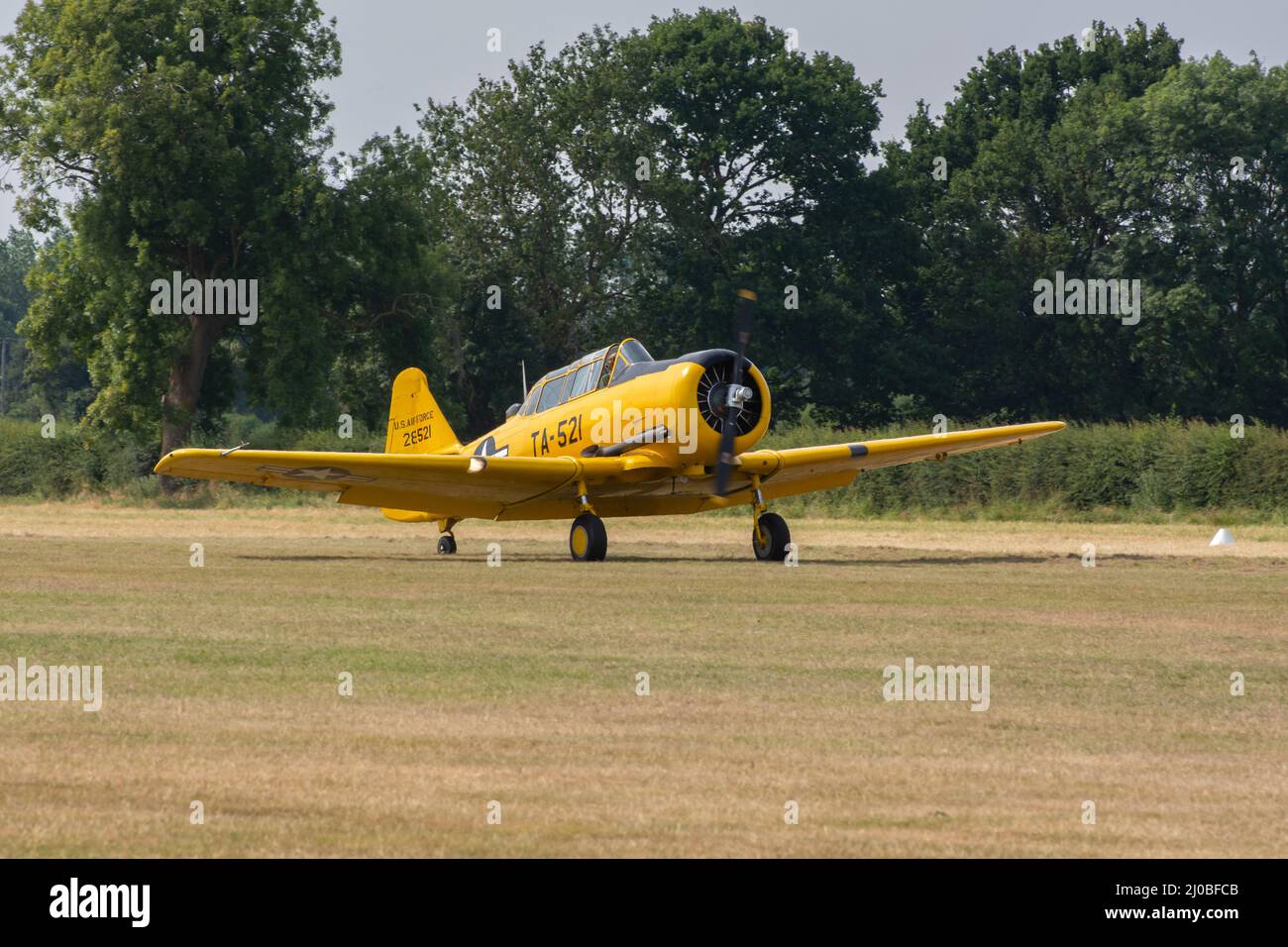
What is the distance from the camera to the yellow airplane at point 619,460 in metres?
21.9

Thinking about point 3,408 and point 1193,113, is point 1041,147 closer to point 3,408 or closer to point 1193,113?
point 1193,113

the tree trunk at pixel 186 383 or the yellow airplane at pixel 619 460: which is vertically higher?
the tree trunk at pixel 186 383

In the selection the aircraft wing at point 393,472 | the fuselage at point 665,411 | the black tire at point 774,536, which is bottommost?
the black tire at point 774,536

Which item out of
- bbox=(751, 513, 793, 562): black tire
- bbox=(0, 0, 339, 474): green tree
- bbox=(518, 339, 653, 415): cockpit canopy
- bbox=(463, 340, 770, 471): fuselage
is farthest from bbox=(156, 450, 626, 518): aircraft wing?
bbox=(0, 0, 339, 474): green tree

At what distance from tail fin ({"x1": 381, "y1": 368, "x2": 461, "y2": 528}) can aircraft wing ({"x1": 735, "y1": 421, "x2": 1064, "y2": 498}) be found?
6.02m

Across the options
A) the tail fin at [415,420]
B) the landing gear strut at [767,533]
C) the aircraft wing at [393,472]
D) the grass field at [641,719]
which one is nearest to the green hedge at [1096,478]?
the tail fin at [415,420]

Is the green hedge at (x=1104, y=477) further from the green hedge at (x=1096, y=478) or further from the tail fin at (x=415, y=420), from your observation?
the tail fin at (x=415, y=420)

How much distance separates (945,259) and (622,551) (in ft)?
131

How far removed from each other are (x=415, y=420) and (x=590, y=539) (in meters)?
6.78

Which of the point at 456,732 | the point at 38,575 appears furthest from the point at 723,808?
the point at 38,575

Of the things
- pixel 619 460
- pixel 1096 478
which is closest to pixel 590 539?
pixel 619 460

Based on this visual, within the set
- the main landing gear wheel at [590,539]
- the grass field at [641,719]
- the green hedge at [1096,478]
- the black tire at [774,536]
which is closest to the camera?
the grass field at [641,719]

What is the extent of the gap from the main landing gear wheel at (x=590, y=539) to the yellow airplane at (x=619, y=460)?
0.07 feet

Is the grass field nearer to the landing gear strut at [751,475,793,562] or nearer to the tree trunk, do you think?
the landing gear strut at [751,475,793,562]
